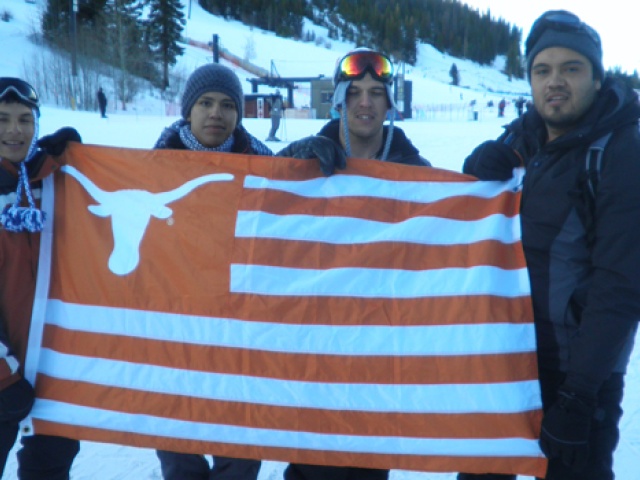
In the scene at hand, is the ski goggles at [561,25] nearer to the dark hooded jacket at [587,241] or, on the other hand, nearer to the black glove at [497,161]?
Answer: the dark hooded jacket at [587,241]

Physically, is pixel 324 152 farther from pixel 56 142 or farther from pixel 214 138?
pixel 56 142

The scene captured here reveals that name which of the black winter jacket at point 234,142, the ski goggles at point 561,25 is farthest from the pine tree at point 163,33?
the ski goggles at point 561,25

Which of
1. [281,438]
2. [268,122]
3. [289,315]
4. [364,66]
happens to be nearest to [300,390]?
[281,438]

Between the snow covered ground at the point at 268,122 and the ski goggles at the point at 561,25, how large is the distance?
2386mm

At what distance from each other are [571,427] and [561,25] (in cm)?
154

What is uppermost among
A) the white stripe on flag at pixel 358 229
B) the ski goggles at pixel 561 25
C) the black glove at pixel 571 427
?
the ski goggles at pixel 561 25

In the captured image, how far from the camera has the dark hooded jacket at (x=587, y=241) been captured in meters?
2.02

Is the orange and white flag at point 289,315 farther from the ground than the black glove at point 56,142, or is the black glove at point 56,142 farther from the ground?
the black glove at point 56,142

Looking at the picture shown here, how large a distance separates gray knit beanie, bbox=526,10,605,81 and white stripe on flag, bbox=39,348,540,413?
134 cm

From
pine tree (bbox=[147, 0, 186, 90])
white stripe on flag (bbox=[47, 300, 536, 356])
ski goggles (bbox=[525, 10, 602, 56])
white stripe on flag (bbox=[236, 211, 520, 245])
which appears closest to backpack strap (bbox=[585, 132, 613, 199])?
ski goggles (bbox=[525, 10, 602, 56])

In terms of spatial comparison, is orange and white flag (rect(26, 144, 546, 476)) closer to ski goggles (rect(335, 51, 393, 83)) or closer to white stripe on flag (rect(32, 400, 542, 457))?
white stripe on flag (rect(32, 400, 542, 457))

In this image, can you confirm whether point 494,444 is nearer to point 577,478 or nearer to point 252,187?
point 577,478

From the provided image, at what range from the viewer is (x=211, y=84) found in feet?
9.67

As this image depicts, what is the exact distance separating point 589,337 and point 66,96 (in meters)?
36.1
